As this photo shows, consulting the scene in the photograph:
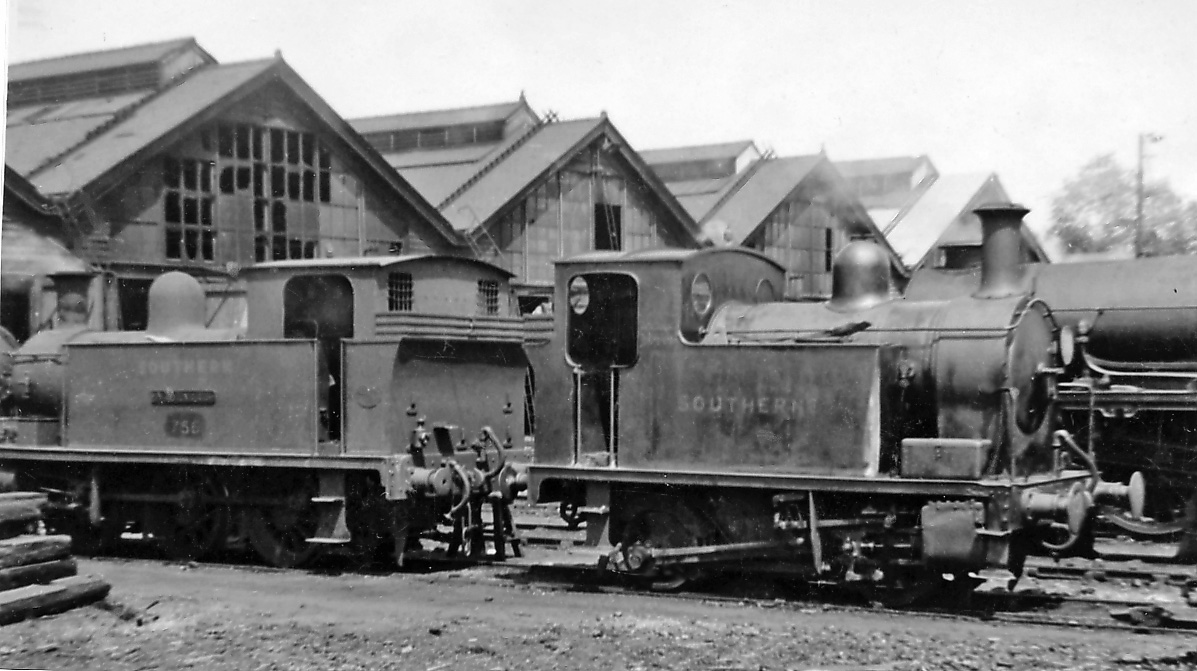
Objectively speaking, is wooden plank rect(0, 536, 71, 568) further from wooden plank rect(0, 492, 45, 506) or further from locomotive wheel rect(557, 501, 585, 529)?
locomotive wheel rect(557, 501, 585, 529)

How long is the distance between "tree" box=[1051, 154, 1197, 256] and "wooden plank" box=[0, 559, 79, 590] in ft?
23.9

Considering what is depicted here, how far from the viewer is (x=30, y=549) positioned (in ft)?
27.8

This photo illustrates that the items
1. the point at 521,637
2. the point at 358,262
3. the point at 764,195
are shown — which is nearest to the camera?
the point at 521,637

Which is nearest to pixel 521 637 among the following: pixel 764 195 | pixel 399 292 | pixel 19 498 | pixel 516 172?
pixel 399 292

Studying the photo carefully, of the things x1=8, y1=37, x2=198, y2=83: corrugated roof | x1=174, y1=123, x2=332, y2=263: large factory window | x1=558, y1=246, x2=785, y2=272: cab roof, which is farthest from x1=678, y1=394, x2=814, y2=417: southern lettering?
x1=174, y1=123, x2=332, y2=263: large factory window

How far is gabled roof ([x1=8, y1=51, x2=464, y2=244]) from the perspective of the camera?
13711 millimetres

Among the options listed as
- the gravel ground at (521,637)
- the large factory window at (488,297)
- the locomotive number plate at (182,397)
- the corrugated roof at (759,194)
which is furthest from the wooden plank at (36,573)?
the corrugated roof at (759,194)

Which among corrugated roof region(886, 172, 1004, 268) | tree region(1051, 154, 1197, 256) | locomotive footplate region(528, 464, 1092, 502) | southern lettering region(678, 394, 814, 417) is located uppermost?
corrugated roof region(886, 172, 1004, 268)

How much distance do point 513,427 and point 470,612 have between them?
9.20 feet

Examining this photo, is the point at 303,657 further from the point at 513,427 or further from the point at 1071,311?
the point at 1071,311

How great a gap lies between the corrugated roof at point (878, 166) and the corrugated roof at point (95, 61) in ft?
22.5

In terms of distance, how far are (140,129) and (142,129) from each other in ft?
0.11

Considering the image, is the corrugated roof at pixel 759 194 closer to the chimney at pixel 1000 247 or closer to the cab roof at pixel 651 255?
the cab roof at pixel 651 255

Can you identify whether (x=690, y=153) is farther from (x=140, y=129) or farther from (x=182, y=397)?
(x=182, y=397)
